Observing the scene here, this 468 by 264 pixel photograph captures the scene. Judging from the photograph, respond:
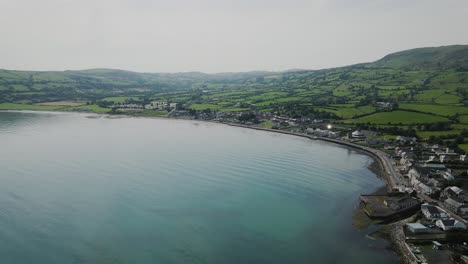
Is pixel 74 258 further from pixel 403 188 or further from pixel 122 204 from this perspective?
pixel 403 188

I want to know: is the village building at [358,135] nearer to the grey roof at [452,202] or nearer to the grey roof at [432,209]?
the grey roof at [452,202]

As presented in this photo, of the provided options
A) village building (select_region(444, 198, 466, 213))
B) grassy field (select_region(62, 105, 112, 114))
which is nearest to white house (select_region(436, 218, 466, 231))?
village building (select_region(444, 198, 466, 213))

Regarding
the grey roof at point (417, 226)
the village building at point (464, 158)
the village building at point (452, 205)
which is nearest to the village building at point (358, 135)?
the village building at point (464, 158)

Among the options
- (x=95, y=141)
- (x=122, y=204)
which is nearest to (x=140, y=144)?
(x=95, y=141)

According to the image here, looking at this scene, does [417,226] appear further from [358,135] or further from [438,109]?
[438,109]

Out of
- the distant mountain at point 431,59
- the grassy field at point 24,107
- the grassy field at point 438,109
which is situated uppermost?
the distant mountain at point 431,59

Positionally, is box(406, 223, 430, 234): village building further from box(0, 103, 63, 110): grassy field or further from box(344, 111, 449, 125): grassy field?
box(0, 103, 63, 110): grassy field

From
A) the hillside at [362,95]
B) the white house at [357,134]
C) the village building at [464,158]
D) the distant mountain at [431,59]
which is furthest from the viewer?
the distant mountain at [431,59]

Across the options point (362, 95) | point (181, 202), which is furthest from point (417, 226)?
point (362, 95)
